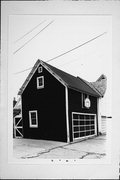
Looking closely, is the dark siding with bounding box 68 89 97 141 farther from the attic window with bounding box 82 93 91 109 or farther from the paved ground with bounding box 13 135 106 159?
the paved ground with bounding box 13 135 106 159

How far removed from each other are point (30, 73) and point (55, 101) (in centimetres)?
43

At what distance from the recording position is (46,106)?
2686mm

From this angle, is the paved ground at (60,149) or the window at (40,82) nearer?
the paved ground at (60,149)

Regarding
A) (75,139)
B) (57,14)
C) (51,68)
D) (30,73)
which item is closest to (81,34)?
(57,14)

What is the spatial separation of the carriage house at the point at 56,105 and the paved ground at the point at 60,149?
0.23ft

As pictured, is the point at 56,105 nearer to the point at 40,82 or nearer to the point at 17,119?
the point at 40,82

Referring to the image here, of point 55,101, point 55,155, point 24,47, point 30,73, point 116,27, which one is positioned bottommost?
point 55,155

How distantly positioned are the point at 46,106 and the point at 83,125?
0.48m

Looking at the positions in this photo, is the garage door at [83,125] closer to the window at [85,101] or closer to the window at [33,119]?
the window at [85,101]

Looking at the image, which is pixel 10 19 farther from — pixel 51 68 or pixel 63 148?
pixel 63 148

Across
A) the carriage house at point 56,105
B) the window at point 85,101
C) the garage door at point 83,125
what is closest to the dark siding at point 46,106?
the carriage house at point 56,105

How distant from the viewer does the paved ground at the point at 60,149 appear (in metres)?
2.57

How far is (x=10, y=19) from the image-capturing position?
2.66 m

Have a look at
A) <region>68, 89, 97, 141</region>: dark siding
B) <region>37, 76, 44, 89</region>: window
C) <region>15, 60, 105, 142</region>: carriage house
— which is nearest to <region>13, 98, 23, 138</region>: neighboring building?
<region>15, 60, 105, 142</region>: carriage house
